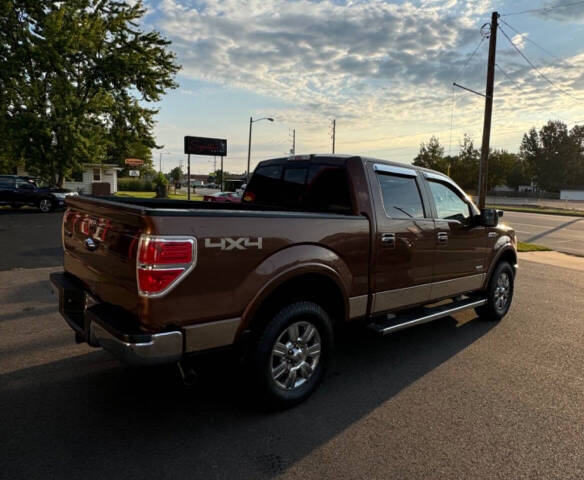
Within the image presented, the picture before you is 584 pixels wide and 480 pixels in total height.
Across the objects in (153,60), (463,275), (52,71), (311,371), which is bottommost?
(311,371)

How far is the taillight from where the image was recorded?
8.06 feet

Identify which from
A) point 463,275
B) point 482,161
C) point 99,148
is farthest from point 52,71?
point 463,275

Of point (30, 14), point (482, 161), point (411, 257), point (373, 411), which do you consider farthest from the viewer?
point (30, 14)

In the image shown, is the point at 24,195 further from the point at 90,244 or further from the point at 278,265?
the point at 278,265

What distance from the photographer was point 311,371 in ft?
11.0

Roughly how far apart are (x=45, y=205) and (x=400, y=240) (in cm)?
2059

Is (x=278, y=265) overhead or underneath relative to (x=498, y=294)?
overhead

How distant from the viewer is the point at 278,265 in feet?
9.75

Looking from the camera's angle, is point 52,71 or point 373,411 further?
point 52,71

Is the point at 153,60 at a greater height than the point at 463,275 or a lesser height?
greater

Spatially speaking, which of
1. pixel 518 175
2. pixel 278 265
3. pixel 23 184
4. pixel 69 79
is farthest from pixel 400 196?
pixel 518 175

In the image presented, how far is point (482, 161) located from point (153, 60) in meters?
20.0

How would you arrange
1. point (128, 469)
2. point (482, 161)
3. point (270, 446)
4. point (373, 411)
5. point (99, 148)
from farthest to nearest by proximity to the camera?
point (99, 148) → point (482, 161) → point (373, 411) → point (270, 446) → point (128, 469)

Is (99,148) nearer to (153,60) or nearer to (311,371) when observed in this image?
(153,60)
